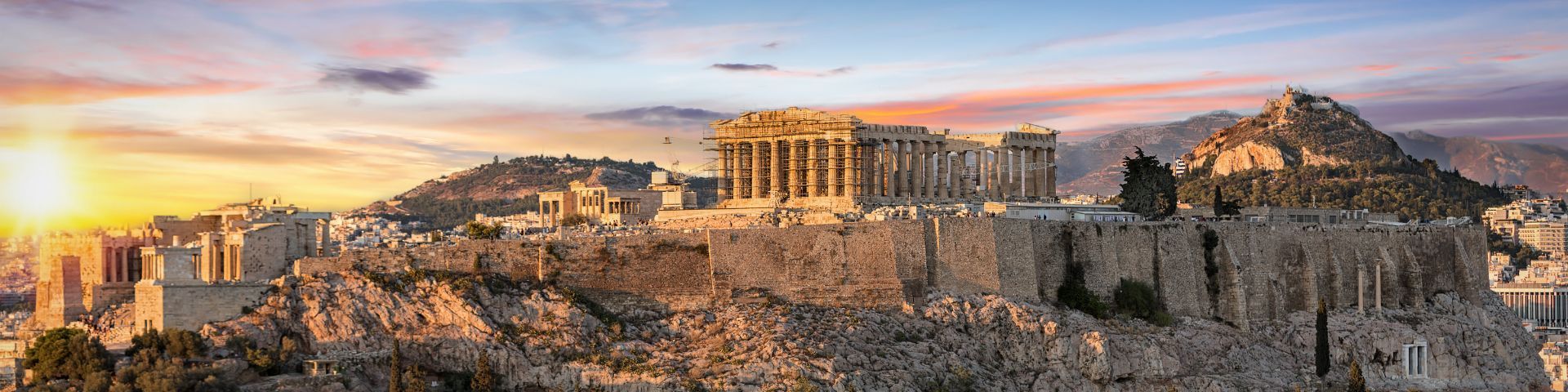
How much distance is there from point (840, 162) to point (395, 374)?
95.2 feet

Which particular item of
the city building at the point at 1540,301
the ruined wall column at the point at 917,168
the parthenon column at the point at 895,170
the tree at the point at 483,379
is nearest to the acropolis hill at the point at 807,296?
the tree at the point at 483,379

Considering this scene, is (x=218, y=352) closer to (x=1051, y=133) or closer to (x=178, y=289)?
(x=178, y=289)

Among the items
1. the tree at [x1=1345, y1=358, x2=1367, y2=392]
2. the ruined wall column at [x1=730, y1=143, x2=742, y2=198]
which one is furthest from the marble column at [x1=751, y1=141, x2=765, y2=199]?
the tree at [x1=1345, y1=358, x2=1367, y2=392]

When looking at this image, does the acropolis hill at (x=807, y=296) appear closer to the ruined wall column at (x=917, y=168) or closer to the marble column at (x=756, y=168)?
the marble column at (x=756, y=168)

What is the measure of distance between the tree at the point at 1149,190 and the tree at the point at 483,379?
103 ft

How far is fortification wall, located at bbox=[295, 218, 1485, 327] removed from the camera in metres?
55.2

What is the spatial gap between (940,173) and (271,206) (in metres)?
31.0

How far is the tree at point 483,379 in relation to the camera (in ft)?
164

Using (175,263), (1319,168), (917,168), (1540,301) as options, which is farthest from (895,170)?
(1540,301)

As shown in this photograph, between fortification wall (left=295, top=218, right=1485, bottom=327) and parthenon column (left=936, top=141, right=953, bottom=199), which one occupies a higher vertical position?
parthenon column (left=936, top=141, right=953, bottom=199)

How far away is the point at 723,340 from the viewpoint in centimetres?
5288

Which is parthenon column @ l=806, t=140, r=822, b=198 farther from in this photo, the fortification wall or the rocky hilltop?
the rocky hilltop

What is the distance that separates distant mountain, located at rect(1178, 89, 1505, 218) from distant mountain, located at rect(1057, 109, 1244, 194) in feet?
51.4

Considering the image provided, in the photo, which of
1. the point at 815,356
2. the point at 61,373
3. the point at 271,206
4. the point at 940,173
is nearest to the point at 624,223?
the point at 940,173
